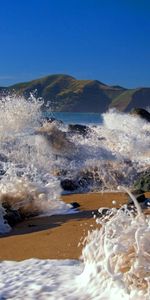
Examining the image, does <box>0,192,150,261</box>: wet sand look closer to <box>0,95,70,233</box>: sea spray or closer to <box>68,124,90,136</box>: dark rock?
<box>0,95,70,233</box>: sea spray

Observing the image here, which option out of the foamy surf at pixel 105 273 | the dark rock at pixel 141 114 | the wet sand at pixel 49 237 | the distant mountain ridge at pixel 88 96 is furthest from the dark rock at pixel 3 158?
the distant mountain ridge at pixel 88 96

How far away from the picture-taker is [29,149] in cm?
1619

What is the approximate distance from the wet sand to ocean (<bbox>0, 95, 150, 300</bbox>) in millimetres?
335

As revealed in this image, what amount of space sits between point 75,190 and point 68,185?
0.19 m

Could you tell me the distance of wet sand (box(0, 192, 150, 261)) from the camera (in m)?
5.44

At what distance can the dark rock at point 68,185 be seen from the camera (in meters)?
12.6

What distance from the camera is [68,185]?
502 inches

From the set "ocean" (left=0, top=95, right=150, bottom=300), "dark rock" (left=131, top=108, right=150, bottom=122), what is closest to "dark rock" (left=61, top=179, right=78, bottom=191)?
"ocean" (left=0, top=95, right=150, bottom=300)

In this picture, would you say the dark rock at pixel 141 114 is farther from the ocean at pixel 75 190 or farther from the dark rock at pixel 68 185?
the dark rock at pixel 68 185

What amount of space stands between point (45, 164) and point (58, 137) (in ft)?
5.09

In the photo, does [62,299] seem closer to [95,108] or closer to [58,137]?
[58,137]

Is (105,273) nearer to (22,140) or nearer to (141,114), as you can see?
(22,140)

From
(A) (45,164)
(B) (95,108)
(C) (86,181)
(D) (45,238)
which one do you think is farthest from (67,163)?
(B) (95,108)

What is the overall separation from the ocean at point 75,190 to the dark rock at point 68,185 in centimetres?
7
